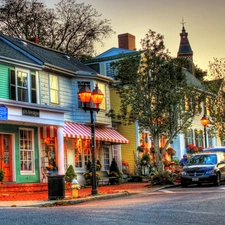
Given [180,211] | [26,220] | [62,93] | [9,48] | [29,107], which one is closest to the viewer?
[26,220]

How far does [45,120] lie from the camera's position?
932 inches

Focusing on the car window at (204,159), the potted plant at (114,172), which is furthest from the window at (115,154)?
the car window at (204,159)

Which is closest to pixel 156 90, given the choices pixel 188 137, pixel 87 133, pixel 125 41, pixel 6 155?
pixel 87 133

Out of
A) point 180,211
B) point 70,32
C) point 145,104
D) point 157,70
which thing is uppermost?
point 70,32

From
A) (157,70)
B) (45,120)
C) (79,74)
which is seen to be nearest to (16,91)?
(45,120)

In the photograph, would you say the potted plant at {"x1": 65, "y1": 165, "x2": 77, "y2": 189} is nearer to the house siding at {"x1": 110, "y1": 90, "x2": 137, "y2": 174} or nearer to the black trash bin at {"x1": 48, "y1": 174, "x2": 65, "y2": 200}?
the black trash bin at {"x1": 48, "y1": 174, "x2": 65, "y2": 200}

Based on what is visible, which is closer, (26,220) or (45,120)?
(26,220)

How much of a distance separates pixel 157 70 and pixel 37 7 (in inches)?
795

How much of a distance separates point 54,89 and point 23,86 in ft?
8.44

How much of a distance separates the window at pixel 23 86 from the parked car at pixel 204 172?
8.32 metres

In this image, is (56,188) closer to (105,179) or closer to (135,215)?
(135,215)

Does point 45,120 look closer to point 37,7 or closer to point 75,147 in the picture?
point 75,147

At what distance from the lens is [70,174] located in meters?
25.6

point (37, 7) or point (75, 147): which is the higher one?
point (37, 7)
